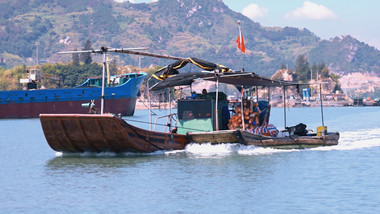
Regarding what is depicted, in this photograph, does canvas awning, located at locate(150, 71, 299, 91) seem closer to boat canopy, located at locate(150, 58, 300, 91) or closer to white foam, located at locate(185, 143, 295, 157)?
boat canopy, located at locate(150, 58, 300, 91)

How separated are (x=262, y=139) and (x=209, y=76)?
4.04 metres

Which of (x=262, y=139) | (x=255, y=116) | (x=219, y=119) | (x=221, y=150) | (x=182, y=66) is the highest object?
(x=182, y=66)

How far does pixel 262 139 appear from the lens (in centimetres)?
3019

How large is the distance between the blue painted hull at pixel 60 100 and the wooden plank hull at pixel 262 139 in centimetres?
5511

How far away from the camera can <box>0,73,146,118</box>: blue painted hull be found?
85312 millimetres

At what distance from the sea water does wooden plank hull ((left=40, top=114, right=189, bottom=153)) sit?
0.55 meters

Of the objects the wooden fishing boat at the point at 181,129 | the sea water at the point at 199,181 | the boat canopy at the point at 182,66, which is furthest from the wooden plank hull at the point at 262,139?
the boat canopy at the point at 182,66

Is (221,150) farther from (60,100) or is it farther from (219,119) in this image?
(60,100)

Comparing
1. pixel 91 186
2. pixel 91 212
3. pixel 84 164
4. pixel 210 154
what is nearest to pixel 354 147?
pixel 210 154

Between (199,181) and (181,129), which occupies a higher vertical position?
(181,129)

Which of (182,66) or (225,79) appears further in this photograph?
(182,66)

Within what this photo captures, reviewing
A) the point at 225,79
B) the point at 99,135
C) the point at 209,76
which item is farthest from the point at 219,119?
the point at 99,135

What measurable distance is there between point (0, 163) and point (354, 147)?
1887cm

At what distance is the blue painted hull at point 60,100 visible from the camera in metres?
85.3
